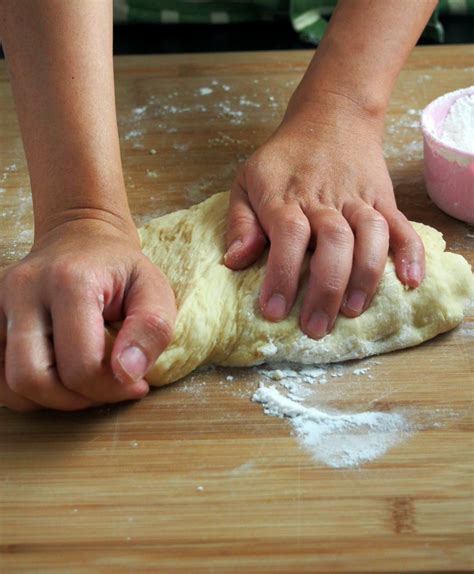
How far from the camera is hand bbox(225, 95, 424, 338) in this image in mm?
1228

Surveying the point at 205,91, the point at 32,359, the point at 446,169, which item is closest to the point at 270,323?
the point at 32,359

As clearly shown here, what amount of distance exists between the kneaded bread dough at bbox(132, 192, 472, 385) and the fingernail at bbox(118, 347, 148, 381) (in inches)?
3.6

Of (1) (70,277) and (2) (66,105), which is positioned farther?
(2) (66,105)

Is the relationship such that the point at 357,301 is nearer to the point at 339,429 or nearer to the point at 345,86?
the point at 339,429

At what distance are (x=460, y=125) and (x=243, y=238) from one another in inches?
19.7

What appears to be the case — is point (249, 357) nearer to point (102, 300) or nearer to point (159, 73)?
point (102, 300)

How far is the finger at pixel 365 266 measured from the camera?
4.03 ft

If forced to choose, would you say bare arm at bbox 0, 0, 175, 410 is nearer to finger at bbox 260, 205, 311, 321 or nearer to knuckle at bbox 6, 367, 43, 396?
knuckle at bbox 6, 367, 43, 396

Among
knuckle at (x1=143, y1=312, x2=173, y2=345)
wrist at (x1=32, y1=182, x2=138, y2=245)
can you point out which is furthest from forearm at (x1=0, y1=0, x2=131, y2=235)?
knuckle at (x1=143, y1=312, x2=173, y2=345)

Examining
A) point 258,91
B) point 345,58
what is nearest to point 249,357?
point 345,58

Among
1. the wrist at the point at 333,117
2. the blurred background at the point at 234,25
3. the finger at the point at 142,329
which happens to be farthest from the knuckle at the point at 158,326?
the blurred background at the point at 234,25

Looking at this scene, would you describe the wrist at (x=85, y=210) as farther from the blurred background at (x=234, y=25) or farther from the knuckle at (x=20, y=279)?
the blurred background at (x=234, y=25)

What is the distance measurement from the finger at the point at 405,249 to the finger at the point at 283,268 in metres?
0.14

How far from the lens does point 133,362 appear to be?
42.4 inches
